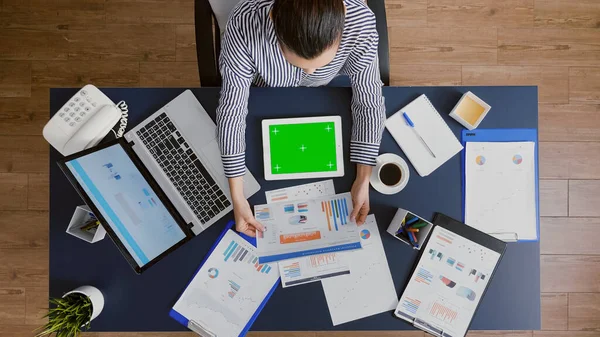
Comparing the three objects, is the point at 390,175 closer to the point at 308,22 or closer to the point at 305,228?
the point at 305,228

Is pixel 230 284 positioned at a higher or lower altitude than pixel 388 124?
lower

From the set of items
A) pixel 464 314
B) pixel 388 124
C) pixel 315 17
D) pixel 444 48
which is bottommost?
pixel 464 314

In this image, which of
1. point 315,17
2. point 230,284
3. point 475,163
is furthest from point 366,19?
point 230,284

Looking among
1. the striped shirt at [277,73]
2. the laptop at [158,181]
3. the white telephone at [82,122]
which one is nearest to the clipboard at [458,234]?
the striped shirt at [277,73]

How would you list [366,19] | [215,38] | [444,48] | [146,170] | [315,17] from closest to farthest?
[315,17], [366,19], [146,170], [215,38], [444,48]

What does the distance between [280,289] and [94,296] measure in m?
0.52

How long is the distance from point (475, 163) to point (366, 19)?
1.75 ft

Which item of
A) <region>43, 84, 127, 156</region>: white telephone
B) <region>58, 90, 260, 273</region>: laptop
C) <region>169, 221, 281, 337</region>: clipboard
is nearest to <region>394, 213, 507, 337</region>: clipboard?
<region>169, 221, 281, 337</region>: clipboard

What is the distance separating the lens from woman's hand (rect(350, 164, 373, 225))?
1.23 meters

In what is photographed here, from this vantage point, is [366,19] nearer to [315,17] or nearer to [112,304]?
[315,17]

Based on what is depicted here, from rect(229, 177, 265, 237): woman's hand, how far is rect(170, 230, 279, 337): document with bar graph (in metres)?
0.04

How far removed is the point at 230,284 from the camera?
125 centimetres

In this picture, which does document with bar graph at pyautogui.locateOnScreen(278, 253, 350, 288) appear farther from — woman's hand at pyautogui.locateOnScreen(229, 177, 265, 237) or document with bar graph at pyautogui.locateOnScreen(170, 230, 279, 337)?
woman's hand at pyautogui.locateOnScreen(229, 177, 265, 237)

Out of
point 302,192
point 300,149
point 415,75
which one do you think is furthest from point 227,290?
point 415,75
